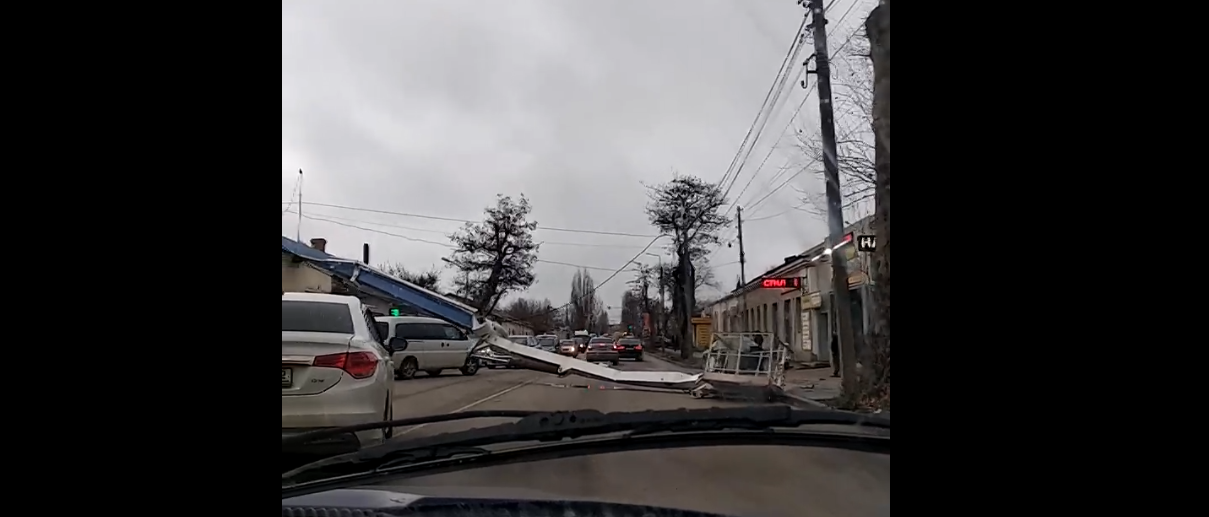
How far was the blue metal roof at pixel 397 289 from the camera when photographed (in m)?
4.16

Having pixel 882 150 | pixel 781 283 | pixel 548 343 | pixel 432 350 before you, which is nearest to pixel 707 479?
pixel 882 150

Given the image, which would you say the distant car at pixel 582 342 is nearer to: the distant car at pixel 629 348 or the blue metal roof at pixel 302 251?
the distant car at pixel 629 348

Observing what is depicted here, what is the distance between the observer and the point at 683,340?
6195 mm

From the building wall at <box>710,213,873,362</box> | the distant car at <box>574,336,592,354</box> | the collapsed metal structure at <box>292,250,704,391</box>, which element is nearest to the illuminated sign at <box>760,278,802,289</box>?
the building wall at <box>710,213,873,362</box>

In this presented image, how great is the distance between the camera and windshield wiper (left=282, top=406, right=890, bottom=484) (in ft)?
9.59

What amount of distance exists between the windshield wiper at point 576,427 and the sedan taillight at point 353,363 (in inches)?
39.9

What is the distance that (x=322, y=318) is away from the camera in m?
3.98

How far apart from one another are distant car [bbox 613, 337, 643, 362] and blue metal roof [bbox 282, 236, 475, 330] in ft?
5.57

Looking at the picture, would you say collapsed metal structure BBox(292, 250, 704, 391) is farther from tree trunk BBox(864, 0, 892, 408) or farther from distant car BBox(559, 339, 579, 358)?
tree trunk BBox(864, 0, 892, 408)

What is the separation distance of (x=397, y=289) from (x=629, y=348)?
2.56 m

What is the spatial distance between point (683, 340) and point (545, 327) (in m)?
1.08

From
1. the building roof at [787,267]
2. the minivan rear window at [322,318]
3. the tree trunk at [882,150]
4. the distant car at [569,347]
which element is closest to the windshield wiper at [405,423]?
the minivan rear window at [322,318]
